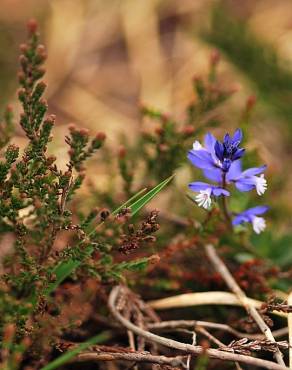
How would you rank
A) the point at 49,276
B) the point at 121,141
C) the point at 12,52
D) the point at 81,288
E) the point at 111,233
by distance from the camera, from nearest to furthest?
the point at 111,233 < the point at 49,276 < the point at 81,288 < the point at 121,141 < the point at 12,52

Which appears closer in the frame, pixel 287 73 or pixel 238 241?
pixel 238 241

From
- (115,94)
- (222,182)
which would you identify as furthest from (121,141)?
(115,94)

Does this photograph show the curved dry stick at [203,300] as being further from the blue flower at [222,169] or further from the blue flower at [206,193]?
the blue flower at [206,193]

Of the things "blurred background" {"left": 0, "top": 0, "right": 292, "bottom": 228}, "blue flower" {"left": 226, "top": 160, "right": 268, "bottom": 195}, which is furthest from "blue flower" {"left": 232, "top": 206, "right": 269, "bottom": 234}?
"blurred background" {"left": 0, "top": 0, "right": 292, "bottom": 228}

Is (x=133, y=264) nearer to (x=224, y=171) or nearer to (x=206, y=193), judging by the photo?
(x=206, y=193)

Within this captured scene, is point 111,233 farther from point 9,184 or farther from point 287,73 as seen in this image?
point 287,73

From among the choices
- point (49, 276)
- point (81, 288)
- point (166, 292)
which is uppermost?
point (166, 292)
